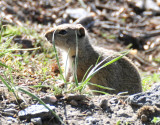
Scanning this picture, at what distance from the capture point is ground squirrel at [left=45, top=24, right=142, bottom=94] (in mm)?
4469

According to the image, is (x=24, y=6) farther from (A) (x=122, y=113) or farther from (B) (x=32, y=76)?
(A) (x=122, y=113)

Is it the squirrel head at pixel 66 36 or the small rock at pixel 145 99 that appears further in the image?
the squirrel head at pixel 66 36

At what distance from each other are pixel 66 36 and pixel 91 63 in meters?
0.59

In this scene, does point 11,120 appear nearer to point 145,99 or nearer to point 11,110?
point 11,110

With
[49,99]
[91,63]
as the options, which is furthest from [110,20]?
[49,99]

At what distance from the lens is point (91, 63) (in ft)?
14.9

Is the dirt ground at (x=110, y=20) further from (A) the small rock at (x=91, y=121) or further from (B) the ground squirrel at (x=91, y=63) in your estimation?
(A) the small rock at (x=91, y=121)

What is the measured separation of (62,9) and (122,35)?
83.9 inches

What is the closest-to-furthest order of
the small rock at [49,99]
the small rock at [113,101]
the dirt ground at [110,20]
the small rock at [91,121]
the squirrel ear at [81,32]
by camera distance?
the small rock at [91,121] → the small rock at [49,99] → the small rock at [113,101] → the squirrel ear at [81,32] → the dirt ground at [110,20]

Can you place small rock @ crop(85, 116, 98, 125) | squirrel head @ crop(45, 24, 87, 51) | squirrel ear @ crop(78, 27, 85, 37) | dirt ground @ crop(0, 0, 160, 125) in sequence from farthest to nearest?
dirt ground @ crop(0, 0, 160, 125)
squirrel ear @ crop(78, 27, 85, 37)
squirrel head @ crop(45, 24, 87, 51)
small rock @ crop(85, 116, 98, 125)

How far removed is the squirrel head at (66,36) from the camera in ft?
14.5

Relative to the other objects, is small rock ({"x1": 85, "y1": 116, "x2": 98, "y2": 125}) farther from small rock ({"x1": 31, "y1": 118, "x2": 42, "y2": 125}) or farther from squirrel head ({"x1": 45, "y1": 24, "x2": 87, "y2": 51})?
squirrel head ({"x1": 45, "y1": 24, "x2": 87, "y2": 51})

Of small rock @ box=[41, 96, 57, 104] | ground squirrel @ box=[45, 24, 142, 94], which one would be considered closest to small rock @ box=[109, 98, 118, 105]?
small rock @ box=[41, 96, 57, 104]

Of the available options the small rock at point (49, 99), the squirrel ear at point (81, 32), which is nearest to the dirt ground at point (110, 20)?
the squirrel ear at point (81, 32)
